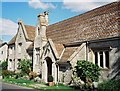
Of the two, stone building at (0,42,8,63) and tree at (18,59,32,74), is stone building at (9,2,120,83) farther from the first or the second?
stone building at (0,42,8,63)

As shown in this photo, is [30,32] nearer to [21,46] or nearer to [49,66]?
[21,46]

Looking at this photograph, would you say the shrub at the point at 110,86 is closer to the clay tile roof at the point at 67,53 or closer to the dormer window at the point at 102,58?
the dormer window at the point at 102,58

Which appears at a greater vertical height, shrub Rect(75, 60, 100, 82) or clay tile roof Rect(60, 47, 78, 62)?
clay tile roof Rect(60, 47, 78, 62)

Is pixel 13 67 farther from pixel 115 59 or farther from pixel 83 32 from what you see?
pixel 115 59

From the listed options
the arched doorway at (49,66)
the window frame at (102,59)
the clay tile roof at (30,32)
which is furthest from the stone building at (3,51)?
the window frame at (102,59)

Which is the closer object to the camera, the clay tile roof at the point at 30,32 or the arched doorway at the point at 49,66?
the arched doorway at the point at 49,66

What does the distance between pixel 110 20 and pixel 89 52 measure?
4.28 metres

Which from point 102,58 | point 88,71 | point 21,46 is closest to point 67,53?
point 88,71

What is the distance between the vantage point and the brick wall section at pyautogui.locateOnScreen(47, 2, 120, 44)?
873 inches

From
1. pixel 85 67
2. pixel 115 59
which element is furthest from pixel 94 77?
pixel 115 59

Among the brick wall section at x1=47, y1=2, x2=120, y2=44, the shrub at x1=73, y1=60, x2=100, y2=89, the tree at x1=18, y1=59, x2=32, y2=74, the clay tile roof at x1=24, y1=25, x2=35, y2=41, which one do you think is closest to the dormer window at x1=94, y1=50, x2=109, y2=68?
the shrub at x1=73, y1=60, x2=100, y2=89

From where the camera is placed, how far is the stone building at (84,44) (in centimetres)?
2077

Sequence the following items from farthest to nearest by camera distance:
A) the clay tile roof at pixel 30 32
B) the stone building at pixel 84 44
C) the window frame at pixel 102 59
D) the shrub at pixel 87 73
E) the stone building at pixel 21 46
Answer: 1. the clay tile roof at pixel 30 32
2. the stone building at pixel 21 46
3. the window frame at pixel 102 59
4. the shrub at pixel 87 73
5. the stone building at pixel 84 44

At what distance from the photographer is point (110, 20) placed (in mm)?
22938
